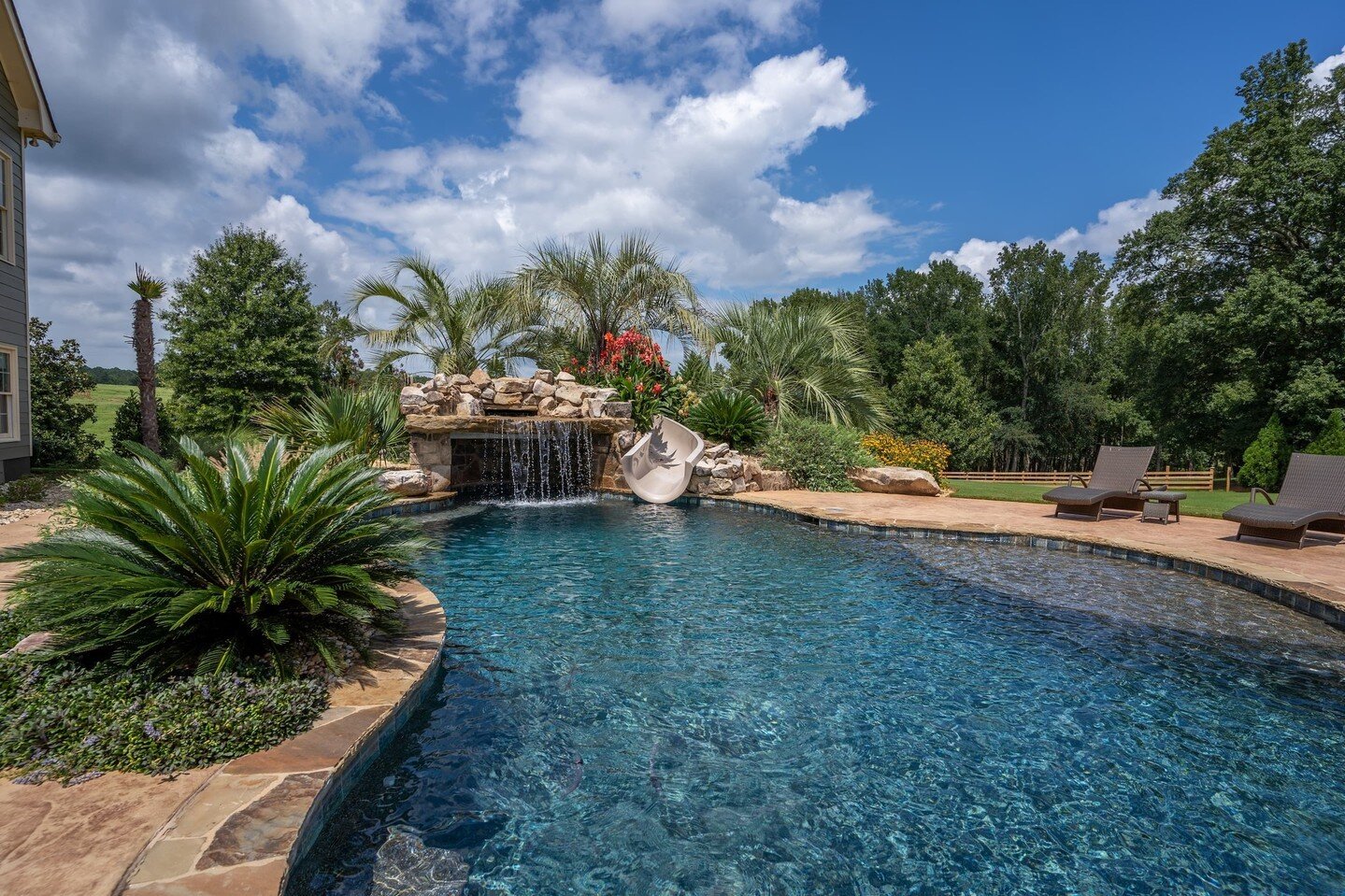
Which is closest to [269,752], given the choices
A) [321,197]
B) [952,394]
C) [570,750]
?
[570,750]

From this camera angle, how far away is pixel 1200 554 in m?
6.64

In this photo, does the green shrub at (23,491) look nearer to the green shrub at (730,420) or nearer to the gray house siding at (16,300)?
the gray house siding at (16,300)

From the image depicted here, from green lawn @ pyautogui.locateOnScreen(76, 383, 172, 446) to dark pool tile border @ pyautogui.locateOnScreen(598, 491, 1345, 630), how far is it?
45.5 ft

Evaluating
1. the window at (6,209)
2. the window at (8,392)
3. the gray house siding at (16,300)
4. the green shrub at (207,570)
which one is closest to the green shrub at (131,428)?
the gray house siding at (16,300)

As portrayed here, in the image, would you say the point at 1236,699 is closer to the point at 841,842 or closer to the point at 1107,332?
the point at 841,842

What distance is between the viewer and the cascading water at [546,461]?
40.3ft

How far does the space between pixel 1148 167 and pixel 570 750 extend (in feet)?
78.9

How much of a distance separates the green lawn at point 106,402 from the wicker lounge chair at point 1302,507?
67.9ft

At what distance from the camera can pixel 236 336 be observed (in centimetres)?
1595

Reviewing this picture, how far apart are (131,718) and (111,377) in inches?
793

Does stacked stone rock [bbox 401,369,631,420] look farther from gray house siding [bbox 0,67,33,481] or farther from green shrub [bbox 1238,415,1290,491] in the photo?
green shrub [bbox 1238,415,1290,491]

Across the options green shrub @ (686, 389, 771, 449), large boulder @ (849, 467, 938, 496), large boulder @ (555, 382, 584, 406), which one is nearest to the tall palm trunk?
large boulder @ (555, 382, 584, 406)

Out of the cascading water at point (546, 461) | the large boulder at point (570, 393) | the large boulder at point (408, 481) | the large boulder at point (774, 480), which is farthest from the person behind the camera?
the large boulder at point (570, 393)

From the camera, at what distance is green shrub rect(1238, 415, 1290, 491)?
1448 centimetres
